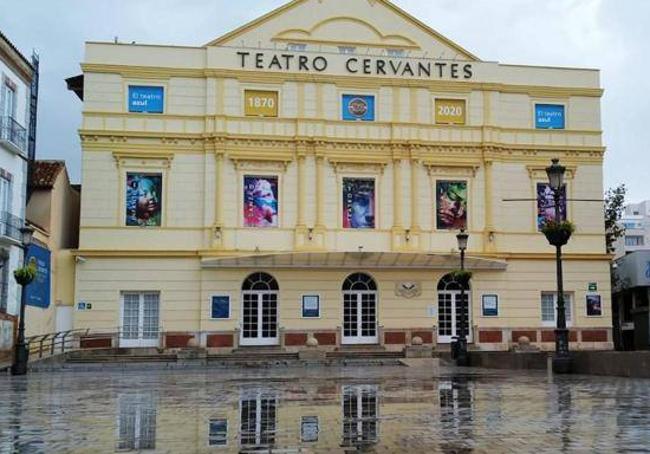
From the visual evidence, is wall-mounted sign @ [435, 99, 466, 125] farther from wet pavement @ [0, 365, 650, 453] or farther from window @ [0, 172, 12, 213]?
wet pavement @ [0, 365, 650, 453]

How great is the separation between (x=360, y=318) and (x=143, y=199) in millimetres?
10367

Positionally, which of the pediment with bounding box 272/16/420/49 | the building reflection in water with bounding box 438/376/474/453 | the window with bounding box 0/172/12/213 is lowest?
the building reflection in water with bounding box 438/376/474/453

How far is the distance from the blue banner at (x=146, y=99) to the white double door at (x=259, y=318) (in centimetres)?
873

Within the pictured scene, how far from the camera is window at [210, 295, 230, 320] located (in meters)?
35.0

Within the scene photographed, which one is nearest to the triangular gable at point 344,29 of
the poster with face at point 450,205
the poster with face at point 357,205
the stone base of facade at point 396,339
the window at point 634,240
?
the poster with face at point 450,205

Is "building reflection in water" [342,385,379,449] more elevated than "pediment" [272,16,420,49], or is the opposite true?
"pediment" [272,16,420,49]

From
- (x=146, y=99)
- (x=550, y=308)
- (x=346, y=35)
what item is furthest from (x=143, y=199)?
(x=550, y=308)

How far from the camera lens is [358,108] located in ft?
122

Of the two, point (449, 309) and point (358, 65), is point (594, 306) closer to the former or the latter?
point (449, 309)

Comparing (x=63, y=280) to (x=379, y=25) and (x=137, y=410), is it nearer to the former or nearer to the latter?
(x=379, y=25)

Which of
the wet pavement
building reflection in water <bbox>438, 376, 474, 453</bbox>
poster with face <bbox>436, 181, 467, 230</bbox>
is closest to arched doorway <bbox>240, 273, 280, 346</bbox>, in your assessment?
poster with face <bbox>436, 181, 467, 230</bbox>

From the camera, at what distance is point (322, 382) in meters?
18.4

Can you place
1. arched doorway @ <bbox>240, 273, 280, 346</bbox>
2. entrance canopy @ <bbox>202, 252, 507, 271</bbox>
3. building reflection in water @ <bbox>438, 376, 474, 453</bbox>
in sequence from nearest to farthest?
building reflection in water @ <bbox>438, 376, 474, 453</bbox>, entrance canopy @ <bbox>202, 252, 507, 271</bbox>, arched doorway @ <bbox>240, 273, 280, 346</bbox>

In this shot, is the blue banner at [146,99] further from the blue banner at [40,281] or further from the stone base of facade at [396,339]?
the stone base of facade at [396,339]
